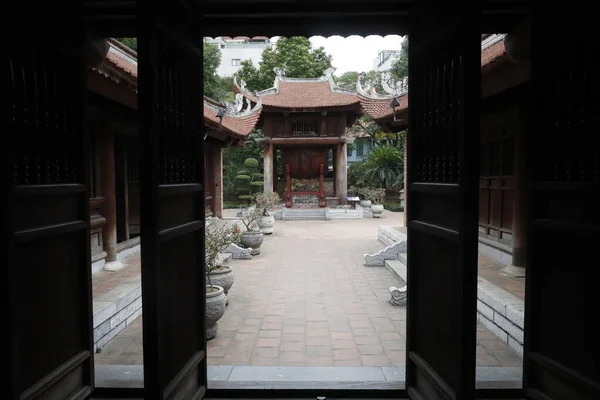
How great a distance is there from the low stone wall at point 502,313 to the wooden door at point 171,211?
111 inches

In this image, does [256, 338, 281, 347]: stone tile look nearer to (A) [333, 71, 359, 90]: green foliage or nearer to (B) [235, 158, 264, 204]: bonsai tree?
(B) [235, 158, 264, 204]: bonsai tree

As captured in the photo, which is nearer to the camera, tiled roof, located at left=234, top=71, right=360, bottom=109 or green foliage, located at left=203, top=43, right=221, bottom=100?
tiled roof, located at left=234, top=71, right=360, bottom=109

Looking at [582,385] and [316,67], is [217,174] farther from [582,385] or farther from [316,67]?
[316,67]

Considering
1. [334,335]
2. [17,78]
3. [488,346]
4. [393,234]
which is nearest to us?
[17,78]

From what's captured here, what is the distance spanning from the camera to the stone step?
6491mm

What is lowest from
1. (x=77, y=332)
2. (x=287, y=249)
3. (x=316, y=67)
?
(x=287, y=249)

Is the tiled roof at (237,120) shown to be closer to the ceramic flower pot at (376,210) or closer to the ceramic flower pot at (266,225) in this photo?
the ceramic flower pot at (266,225)

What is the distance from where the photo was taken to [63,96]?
2518 millimetres

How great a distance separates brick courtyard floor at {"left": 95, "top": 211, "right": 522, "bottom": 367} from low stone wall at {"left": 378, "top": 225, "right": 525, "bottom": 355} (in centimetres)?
9

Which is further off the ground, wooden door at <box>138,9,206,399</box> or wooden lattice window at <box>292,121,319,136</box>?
wooden lattice window at <box>292,121,319,136</box>

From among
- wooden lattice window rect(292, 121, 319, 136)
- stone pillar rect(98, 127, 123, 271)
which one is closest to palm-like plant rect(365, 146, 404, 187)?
wooden lattice window rect(292, 121, 319, 136)

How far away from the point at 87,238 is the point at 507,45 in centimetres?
333

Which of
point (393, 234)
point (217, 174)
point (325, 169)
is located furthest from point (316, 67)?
point (393, 234)

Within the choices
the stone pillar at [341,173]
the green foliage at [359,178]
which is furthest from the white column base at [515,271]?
the green foliage at [359,178]
